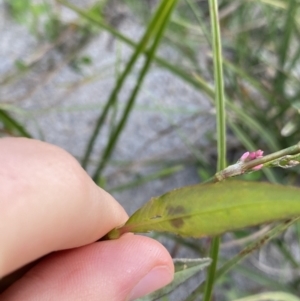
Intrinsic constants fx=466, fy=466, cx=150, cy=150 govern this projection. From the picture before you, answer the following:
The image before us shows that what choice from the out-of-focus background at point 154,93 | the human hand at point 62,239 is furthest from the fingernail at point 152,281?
the out-of-focus background at point 154,93

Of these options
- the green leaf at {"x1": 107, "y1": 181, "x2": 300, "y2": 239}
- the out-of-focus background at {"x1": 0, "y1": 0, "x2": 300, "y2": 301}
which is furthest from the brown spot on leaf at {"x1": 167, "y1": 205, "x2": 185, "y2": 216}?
the out-of-focus background at {"x1": 0, "y1": 0, "x2": 300, "y2": 301}

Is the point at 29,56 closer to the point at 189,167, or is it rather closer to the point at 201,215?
the point at 189,167

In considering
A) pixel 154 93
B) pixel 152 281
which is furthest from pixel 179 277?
pixel 154 93

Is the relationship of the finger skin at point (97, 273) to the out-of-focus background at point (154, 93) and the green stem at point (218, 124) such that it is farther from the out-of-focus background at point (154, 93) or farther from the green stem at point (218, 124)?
the out-of-focus background at point (154, 93)

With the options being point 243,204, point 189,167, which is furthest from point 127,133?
point 243,204

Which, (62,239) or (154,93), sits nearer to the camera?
(62,239)

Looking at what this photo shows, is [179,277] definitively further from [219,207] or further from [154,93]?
[154,93]
